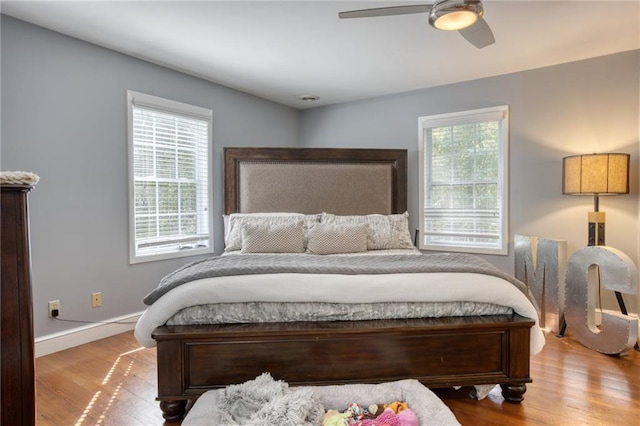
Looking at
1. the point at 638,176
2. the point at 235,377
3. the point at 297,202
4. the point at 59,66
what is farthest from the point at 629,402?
the point at 59,66

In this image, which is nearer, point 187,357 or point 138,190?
point 187,357

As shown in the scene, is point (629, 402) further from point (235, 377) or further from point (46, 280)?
point (46, 280)

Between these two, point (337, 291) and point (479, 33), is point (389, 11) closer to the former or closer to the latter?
point (479, 33)

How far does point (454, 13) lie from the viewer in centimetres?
183

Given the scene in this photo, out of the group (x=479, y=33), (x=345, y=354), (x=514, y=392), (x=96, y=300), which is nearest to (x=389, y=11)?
(x=479, y=33)

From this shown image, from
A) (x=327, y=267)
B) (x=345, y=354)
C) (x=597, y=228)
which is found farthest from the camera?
(x=597, y=228)

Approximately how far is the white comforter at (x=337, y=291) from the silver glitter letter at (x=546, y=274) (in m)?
1.36

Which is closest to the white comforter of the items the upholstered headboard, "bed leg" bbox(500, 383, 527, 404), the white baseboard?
"bed leg" bbox(500, 383, 527, 404)

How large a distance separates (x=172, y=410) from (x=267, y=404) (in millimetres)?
567

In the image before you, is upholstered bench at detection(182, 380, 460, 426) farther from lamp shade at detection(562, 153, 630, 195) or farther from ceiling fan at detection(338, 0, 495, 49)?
lamp shade at detection(562, 153, 630, 195)

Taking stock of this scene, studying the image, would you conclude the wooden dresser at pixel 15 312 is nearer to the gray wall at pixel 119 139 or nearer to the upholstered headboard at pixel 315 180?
the gray wall at pixel 119 139

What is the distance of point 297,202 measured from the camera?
4004 mm

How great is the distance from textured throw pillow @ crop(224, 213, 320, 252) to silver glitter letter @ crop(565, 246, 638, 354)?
2290 millimetres

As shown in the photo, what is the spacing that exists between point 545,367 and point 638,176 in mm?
1898
